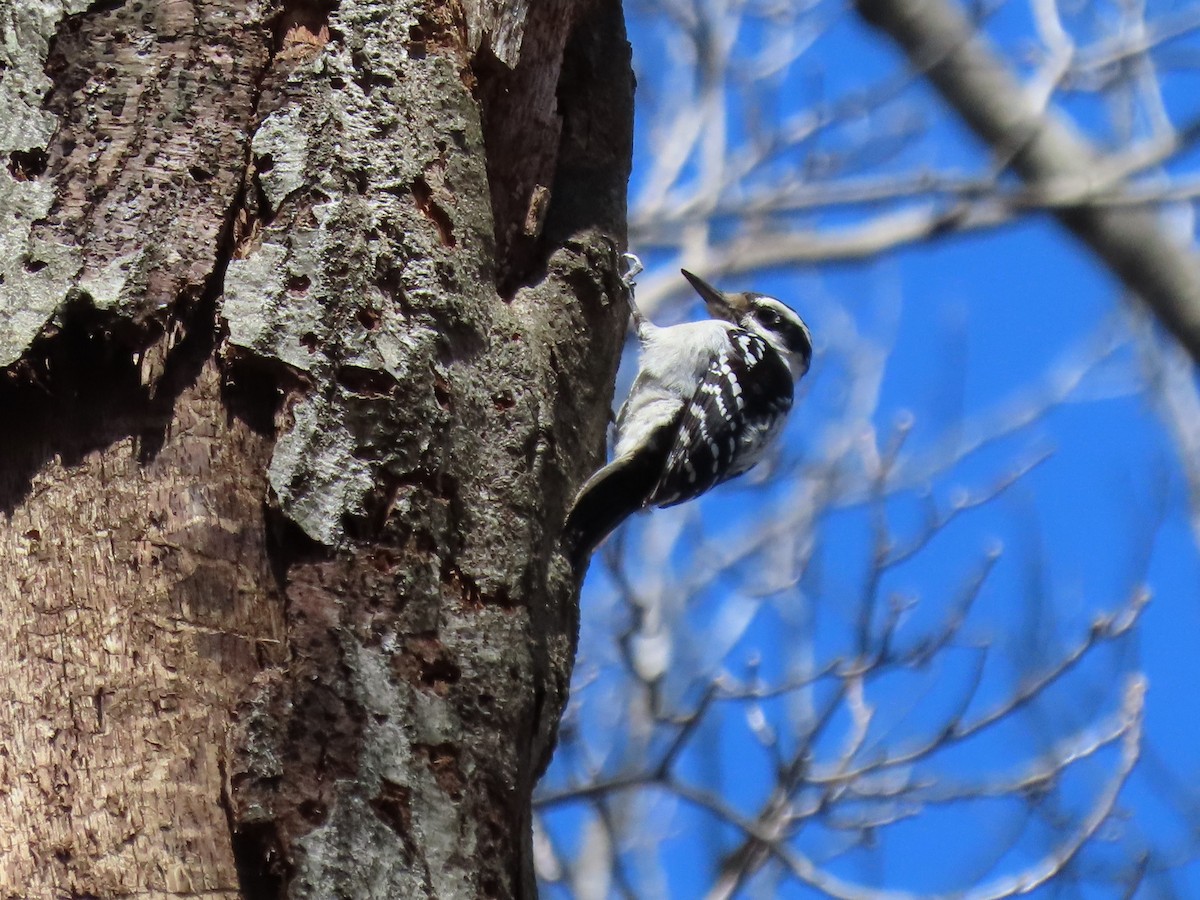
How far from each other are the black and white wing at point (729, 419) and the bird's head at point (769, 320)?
6.3 inches

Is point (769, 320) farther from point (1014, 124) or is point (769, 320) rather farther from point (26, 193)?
point (26, 193)

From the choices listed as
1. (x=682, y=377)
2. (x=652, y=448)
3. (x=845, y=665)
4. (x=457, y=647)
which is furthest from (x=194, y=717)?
(x=845, y=665)

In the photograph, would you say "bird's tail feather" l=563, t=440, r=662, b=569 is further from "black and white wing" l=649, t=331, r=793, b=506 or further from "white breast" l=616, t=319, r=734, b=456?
"white breast" l=616, t=319, r=734, b=456

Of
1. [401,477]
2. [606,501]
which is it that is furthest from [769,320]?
[401,477]

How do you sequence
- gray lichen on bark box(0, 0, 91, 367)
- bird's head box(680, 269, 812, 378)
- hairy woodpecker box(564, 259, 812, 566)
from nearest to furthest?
gray lichen on bark box(0, 0, 91, 367)
hairy woodpecker box(564, 259, 812, 566)
bird's head box(680, 269, 812, 378)

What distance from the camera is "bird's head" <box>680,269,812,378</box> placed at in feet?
15.8

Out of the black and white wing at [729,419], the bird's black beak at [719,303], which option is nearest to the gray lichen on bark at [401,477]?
the black and white wing at [729,419]

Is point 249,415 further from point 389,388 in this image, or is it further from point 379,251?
point 379,251

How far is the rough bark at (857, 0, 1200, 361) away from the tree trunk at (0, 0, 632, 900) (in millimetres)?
3254

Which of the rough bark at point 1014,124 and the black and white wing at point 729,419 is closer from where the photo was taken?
the black and white wing at point 729,419

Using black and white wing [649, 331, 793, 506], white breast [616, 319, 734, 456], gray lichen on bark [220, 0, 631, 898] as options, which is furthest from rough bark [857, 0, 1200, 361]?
gray lichen on bark [220, 0, 631, 898]

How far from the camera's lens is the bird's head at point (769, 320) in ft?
15.8

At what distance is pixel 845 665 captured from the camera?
214 inches

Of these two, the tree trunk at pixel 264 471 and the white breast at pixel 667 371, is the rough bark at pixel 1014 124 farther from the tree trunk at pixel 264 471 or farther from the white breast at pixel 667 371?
the tree trunk at pixel 264 471
